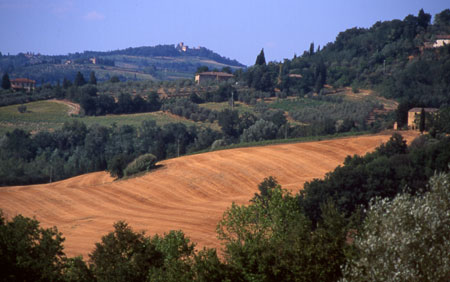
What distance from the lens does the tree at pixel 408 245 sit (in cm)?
1109

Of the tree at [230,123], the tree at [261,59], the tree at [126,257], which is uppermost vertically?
the tree at [261,59]

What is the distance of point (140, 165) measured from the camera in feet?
142

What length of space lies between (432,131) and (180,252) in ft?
114

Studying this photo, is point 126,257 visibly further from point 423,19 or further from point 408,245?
point 423,19

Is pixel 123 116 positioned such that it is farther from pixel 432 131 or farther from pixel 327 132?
pixel 432 131

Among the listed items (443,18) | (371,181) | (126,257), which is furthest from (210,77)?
(126,257)

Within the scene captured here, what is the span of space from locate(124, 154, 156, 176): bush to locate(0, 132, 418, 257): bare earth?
115 cm

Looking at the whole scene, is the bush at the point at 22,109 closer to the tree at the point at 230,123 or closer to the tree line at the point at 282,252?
the tree at the point at 230,123

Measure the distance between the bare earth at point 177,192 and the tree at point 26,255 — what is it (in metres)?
7.56

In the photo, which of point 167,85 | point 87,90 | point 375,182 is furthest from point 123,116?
point 375,182

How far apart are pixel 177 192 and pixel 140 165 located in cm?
674

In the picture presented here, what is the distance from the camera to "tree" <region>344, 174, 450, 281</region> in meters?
11.1

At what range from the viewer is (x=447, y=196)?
12664mm

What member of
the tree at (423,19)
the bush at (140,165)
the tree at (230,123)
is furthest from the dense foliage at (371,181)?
the tree at (423,19)
